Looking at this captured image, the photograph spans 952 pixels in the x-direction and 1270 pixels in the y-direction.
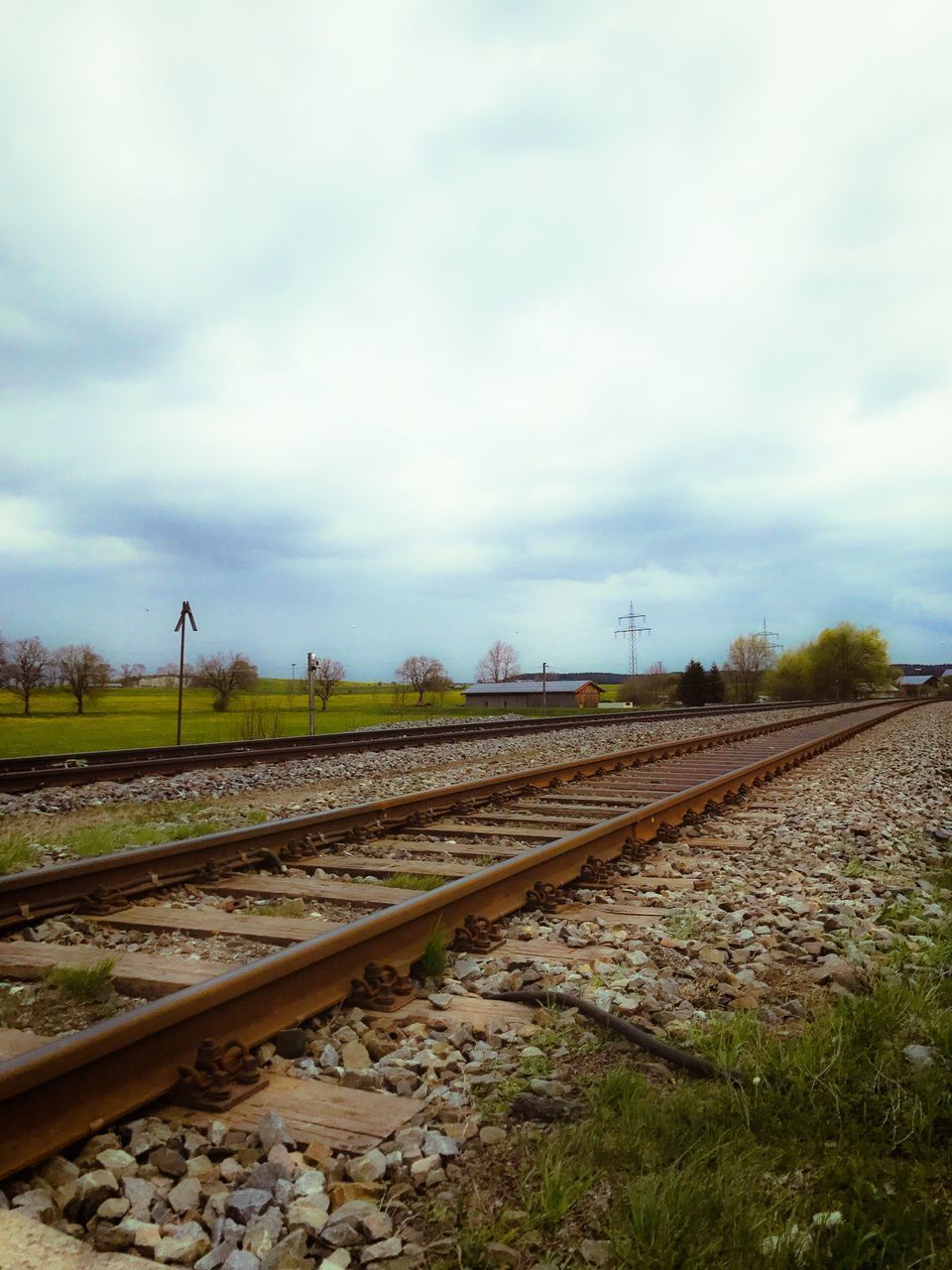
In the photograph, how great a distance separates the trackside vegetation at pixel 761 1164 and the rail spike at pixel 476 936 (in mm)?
1488

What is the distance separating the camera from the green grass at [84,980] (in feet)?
11.6

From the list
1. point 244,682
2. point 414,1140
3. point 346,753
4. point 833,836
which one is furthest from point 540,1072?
point 244,682

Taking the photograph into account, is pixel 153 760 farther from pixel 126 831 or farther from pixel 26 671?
pixel 26 671

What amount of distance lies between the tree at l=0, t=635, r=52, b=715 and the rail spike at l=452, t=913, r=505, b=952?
55.1m

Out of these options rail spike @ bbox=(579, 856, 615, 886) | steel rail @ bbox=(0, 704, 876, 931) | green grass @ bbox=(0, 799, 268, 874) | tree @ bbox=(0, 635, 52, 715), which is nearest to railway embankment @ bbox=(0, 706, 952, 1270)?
rail spike @ bbox=(579, 856, 615, 886)

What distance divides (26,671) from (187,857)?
55.3m

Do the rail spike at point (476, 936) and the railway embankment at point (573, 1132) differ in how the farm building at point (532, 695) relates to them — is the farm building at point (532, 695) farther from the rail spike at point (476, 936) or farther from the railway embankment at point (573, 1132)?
the railway embankment at point (573, 1132)

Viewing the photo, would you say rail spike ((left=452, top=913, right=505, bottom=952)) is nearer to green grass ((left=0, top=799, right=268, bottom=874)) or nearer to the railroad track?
the railroad track

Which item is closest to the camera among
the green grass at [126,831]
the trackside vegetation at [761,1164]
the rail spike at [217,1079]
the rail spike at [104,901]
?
the trackside vegetation at [761,1164]

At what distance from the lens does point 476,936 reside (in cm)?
450

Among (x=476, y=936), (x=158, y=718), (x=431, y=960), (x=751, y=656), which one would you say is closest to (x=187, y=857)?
(x=476, y=936)

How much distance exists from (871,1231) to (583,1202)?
0.66 meters

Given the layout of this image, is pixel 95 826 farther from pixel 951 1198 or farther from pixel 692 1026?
pixel 951 1198

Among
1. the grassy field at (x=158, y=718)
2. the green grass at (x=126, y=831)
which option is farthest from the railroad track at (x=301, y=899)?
the grassy field at (x=158, y=718)
